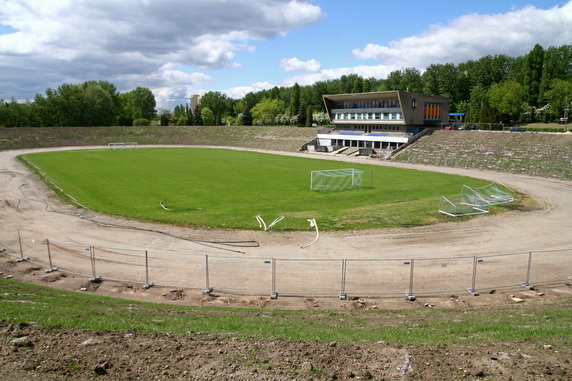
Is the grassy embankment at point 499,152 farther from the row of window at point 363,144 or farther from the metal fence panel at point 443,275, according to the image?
the metal fence panel at point 443,275

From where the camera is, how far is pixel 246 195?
3697 centimetres

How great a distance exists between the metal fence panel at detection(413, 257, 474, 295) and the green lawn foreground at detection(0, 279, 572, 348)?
7.61ft

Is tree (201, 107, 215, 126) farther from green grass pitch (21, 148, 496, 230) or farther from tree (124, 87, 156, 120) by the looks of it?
green grass pitch (21, 148, 496, 230)

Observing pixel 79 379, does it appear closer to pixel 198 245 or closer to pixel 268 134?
pixel 198 245

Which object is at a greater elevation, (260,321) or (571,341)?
(571,341)

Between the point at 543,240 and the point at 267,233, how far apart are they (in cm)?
1734

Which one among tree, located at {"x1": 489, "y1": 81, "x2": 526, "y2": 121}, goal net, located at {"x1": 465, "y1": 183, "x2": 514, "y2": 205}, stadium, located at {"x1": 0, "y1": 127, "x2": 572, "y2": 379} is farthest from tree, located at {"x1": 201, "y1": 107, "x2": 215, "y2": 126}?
goal net, located at {"x1": 465, "y1": 183, "x2": 514, "y2": 205}

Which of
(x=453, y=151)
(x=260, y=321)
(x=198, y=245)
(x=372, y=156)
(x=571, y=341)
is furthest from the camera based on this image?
(x=372, y=156)

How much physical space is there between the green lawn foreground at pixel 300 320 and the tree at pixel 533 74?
108 m

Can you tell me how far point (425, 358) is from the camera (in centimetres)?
828

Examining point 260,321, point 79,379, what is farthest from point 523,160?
point 79,379

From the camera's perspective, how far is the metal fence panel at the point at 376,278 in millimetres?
16520

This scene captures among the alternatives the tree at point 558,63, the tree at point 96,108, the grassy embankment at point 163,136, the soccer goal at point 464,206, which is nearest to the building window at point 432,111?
the grassy embankment at point 163,136

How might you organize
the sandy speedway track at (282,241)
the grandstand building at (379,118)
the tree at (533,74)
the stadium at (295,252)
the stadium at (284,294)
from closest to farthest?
the stadium at (284,294)
the stadium at (295,252)
the sandy speedway track at (282,241)
the grandstand building at (379,118)
the tree at (533,74)
